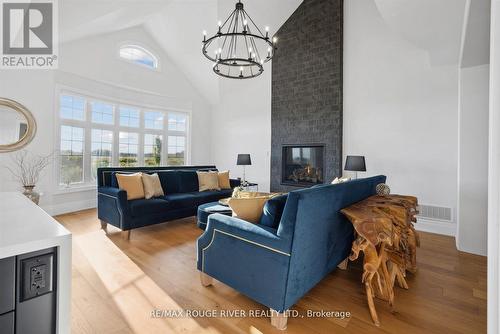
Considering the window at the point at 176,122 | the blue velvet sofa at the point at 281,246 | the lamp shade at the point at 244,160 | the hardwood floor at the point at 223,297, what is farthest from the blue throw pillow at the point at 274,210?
the window at the point at 176,122

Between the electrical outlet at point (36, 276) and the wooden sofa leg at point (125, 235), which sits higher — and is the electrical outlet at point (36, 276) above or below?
above

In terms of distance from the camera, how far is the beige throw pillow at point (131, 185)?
3529 millimetres

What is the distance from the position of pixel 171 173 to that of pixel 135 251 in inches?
68.4

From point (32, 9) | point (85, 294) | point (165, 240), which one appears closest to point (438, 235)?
point (165, 240)

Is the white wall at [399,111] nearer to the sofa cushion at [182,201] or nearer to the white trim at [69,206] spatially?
the sofa cushion at [182,201]

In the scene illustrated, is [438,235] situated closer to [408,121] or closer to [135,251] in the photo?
[408,121]

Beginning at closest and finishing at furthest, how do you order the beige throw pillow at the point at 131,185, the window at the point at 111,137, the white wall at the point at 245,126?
the beige throw pillow at the point at 131,185 < the window at the point at 111,137 < the white wall at the point at 245,126

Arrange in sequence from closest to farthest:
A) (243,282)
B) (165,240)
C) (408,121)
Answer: (243,282) < (165,240) < (408,121)

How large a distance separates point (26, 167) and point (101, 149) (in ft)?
4.81

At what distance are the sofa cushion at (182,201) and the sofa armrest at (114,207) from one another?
64 cm

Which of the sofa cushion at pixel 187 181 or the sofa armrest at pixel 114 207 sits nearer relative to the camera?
the sofa armrest at pixel 114 207

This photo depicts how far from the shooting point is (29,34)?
371 cm

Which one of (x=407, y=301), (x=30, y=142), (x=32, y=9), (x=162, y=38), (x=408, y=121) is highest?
(x=162, y=38)

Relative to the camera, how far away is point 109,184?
388cm
